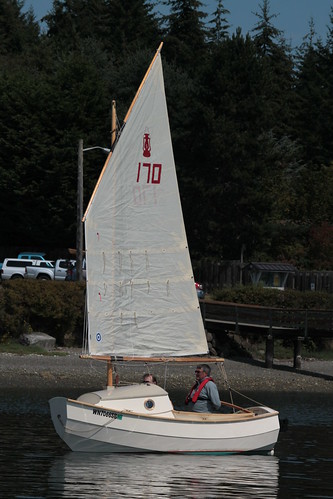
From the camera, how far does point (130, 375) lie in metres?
45.7

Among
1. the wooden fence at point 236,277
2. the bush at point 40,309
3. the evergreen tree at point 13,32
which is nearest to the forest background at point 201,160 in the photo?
the wooden fence at point 236,277

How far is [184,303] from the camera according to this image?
2870cm

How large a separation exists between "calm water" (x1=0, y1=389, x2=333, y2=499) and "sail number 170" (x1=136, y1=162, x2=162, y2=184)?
7.11 meters

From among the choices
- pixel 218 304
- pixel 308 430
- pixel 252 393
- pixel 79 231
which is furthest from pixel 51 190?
pixel 308 430

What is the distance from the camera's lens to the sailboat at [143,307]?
2708 cm

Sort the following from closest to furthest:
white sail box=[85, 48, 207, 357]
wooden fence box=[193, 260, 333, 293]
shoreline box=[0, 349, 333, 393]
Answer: white sail box=[85, 48, 207, 357], shoreline box=[0, 349, 333, 393], wooden fence box=[193, 260, 333, 293]

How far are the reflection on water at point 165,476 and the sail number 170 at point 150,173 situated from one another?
7.09 m

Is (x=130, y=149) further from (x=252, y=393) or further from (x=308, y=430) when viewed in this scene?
(x=252, y=393)

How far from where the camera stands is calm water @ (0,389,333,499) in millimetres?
23281

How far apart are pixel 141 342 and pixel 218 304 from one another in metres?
24.9

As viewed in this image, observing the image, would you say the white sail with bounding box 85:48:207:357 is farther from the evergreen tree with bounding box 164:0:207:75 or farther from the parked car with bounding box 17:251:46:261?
the evergreen tree with bounding box 164:0:207:75

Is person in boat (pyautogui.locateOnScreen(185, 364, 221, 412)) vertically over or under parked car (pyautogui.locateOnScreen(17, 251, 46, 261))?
under

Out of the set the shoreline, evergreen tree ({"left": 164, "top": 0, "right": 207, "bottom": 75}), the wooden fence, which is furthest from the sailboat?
evergreen tree ({"left": 164, "top": 0, "right": 207, "bottom": 75})

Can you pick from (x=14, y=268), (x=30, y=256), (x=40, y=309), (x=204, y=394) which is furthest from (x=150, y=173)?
(x=30, y=256)
